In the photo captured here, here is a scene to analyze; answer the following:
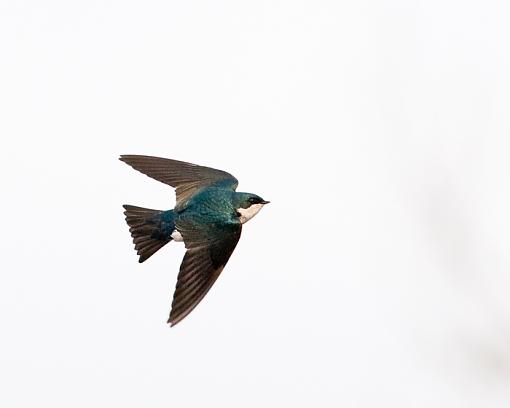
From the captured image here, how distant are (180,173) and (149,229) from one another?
0.75m

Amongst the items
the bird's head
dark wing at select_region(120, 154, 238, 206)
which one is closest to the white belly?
dark wing at select_region(120, 154, 238, 206)

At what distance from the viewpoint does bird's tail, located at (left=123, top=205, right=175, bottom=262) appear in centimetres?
1393

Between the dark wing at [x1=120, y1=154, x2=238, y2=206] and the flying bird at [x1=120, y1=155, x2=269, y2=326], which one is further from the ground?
the dark wing at [x1=120, y1=154, x2=238, y2=206]

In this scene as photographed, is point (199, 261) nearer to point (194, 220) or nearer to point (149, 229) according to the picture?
point (194, 220)

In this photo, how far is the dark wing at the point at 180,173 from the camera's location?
14367 mm

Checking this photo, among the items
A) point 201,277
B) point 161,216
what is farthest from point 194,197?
point 201,277

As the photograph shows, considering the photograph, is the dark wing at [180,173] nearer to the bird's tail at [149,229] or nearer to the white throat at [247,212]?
the bird's tail at [149,229]

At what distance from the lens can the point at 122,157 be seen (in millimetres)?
14633

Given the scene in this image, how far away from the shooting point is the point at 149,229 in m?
14.0

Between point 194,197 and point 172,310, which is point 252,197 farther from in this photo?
point 172,310

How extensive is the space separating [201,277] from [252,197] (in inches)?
48.3

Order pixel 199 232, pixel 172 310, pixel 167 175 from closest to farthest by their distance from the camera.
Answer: pixel 172 310 → pixel 199 232 → pixel 167 175

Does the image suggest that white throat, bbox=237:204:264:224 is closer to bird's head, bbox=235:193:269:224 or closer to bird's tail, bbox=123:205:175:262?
bird's head, bbox=235:193:269:224

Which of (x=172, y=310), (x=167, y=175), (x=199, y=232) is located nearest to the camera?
(x=172, y=310)
